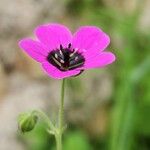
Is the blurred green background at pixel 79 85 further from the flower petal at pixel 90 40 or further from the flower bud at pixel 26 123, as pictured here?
the flower bud at pixel 26 123

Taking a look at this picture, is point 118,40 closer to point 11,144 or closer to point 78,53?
point 11,144

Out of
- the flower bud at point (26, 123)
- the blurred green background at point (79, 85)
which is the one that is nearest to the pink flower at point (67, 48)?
the flower bud at point (26, 123)

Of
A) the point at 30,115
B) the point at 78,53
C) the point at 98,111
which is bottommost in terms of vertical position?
the point at 98,111

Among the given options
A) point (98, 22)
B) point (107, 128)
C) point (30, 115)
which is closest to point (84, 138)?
point (107, 128)

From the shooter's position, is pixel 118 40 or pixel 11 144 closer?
pixel 11 144

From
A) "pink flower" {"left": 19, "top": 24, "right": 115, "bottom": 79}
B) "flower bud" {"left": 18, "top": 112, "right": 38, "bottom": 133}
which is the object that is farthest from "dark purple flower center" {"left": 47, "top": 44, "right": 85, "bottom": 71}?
"flower bud" {"left": 18, "top": 112, "right": 38, "bottom": 133}

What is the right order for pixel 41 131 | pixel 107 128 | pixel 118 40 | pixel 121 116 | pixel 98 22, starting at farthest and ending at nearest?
1. pixel 118 40
2. pixel 98 22
3. pixel 107 128
4. pixel 41 131
5. pixel 121 116

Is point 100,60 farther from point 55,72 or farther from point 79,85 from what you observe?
point 79,85
